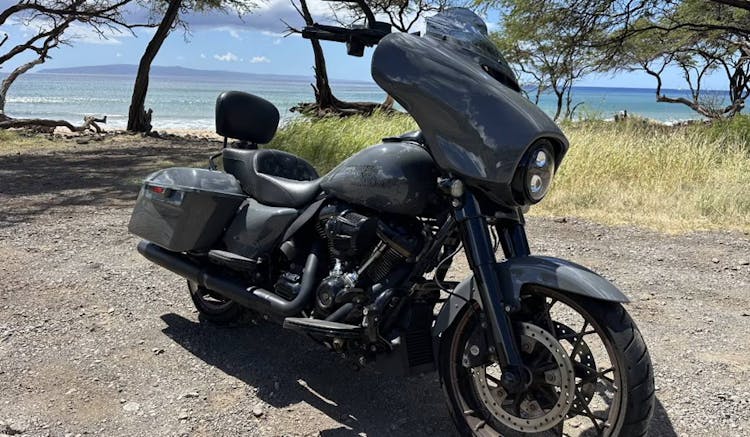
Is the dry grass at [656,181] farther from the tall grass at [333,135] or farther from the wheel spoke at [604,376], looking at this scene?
the wheel spoke at [604,376]

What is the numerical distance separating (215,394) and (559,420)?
1732 millimetres

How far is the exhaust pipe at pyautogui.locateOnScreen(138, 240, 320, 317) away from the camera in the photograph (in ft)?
10.5

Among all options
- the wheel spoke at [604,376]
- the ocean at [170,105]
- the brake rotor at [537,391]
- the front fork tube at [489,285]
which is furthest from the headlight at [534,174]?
the ocean at [170,105]

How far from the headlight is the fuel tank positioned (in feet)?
1.34

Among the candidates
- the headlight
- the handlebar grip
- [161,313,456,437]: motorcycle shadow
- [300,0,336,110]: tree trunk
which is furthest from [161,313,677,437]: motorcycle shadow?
[300,0,336,110]: tree trunk

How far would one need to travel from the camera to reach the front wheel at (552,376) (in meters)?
2.48

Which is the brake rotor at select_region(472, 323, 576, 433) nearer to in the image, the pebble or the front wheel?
the front wheel

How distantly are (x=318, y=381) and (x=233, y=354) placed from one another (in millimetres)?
620

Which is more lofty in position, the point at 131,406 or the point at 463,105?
the point at 463,105

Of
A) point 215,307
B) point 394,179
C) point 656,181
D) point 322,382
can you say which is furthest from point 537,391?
point 656,181

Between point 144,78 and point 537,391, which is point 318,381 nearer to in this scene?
point 537,391

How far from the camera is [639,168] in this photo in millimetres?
8734

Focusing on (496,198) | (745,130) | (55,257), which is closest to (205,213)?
(496,198)

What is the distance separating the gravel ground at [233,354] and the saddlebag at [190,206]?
0.68 m
